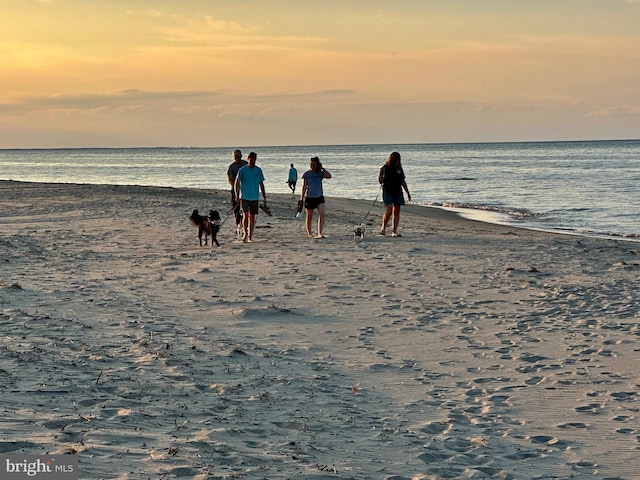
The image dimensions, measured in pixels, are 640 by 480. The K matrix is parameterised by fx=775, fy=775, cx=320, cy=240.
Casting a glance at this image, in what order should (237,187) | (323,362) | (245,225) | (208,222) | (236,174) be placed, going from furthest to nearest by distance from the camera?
(236,174) < (245,225) < (237,187) < (208,222) < (323,362)

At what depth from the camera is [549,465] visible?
4.57 metres

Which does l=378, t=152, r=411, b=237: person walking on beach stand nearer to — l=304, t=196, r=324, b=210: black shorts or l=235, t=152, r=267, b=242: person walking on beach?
l=304, t=196, r=324, b=210: black shorts

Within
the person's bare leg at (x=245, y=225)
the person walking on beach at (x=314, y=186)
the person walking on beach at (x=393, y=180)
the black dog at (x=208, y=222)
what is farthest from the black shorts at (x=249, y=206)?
the person walking on beach at (x=393, y=180)

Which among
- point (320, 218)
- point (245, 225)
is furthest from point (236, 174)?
point (320, 218)

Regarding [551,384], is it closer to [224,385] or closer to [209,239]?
[224,385]

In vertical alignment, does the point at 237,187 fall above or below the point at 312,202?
above

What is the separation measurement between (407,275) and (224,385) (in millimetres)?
5325

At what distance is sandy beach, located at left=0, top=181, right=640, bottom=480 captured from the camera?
4.51m

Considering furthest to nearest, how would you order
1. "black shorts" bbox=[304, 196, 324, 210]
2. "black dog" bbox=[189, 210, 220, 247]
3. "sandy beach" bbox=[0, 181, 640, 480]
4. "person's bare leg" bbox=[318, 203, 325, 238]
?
"person's bare leg" bbox=[318, 203, 325, 238] < "black shorts" bbox=[304, 196, 324, 210] < "black dog" bbox=[189, 210, 220, 247] < "sandy beach" bbox=[0, 181, 640, 480]

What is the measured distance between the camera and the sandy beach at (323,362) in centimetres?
451

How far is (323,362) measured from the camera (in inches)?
265

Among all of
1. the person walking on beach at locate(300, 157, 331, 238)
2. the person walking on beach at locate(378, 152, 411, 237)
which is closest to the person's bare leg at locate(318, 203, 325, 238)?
the person walking on beach at locate(300, 157, 331, 238)

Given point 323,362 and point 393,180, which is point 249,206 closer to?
point 393,180

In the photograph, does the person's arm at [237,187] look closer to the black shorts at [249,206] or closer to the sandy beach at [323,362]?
the black shorts at [249,206]
